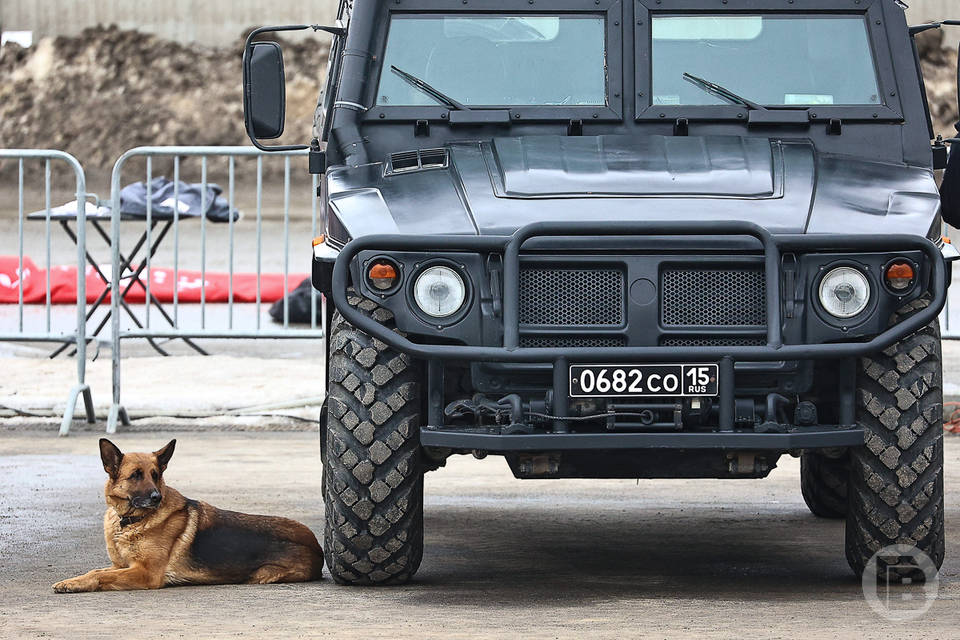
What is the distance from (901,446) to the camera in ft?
17.1

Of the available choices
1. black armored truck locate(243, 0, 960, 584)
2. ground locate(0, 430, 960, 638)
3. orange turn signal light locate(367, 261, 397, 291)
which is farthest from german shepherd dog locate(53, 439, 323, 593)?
orange turn signal light locate(367, 261, 397, 291)

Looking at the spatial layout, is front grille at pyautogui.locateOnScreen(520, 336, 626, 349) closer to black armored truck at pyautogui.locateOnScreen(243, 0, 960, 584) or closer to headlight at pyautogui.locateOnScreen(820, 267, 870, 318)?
black armored truck at pyautogui.locateOnScreen(243, 0, 960, 584)

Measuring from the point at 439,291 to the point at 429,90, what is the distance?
134 cm

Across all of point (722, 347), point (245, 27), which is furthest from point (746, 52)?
point (245, 27)

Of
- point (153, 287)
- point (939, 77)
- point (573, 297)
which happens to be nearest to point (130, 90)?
point (939, 77)

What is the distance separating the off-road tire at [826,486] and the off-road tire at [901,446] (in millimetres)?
2028

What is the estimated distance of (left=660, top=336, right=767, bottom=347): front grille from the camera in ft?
16.9

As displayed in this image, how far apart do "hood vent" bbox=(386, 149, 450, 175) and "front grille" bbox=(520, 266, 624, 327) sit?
0.72m

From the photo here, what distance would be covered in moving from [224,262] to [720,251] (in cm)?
1948

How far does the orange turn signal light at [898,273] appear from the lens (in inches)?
203

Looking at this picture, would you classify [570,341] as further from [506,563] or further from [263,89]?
[263,89]

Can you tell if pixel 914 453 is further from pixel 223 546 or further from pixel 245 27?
pixel 245 27

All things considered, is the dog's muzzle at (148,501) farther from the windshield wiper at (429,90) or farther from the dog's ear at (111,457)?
the windshield wiper at (429,90)

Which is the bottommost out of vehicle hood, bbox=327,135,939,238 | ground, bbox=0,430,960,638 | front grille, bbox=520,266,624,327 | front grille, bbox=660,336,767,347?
ground, bbox=0,430,960,638
